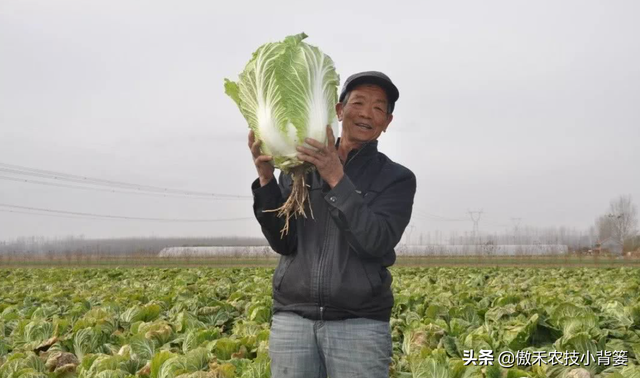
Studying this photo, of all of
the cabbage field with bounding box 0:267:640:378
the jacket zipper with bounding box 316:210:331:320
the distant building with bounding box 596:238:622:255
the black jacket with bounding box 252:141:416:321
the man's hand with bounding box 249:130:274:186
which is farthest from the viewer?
the distant building with bounding box 596:238:622:255

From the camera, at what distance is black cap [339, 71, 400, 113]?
3.49 metres

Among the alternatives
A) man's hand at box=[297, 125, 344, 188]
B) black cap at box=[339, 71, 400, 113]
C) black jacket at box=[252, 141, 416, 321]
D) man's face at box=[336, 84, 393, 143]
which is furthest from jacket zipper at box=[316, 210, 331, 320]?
black cap at box=[339, 71, 400, 113]

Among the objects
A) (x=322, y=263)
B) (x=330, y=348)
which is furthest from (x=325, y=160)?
(x=330, y=348)

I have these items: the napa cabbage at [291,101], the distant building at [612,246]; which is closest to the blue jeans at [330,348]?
the napa cabbage at [291,101]

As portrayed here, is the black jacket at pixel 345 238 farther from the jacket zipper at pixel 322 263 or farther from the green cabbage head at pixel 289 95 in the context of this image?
the green cabbage head at pixel 289 95

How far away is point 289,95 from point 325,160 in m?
0.52

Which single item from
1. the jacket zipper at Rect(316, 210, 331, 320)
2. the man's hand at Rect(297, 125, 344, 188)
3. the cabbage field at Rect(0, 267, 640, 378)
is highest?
the man's hand at Rect(297, 125, 344, 188)

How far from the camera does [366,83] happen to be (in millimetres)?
3557

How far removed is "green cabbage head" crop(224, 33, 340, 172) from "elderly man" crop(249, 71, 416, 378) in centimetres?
10

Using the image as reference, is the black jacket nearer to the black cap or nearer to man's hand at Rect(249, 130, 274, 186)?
man's hand at Rect(249, 130, 274, 186)

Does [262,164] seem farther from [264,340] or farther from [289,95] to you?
[264,340]

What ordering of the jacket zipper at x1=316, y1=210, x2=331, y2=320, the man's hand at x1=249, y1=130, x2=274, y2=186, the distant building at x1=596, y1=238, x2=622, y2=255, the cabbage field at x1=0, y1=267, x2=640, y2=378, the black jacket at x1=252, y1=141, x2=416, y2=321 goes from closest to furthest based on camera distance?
1. the black jacket at x1=252, y1=141, x2=416, y2=321
2. the jacket zipper at x1=316, y1=210, x2=331, y2=320
3. the man's hand at x1=249, y1=130, x2=274, y2=186
4. the cabbage field at x1=0, y1=267, x2=640, y2=378
5. the distant building at x1=596, y1=238, x2=622, y2=255

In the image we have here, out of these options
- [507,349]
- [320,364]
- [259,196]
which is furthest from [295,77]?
[507,349]

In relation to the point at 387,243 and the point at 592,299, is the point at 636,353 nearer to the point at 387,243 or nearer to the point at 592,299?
the point at 592,299
